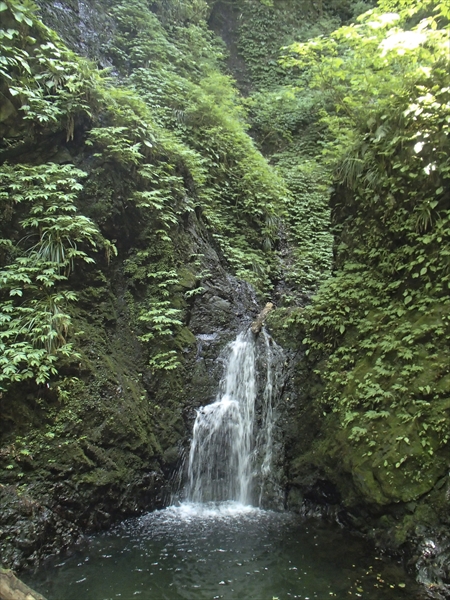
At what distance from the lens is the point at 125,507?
19.1ft

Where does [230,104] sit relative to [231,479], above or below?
above

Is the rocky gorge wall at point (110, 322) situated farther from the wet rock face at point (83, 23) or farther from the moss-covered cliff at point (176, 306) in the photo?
the wet rock face at point (83, 23)

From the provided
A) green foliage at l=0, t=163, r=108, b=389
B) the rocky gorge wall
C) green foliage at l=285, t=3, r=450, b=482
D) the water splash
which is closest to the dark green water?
the rocky gorge wall

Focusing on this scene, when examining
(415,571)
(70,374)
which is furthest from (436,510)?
(70,374)

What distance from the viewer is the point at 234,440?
6988 millimetres

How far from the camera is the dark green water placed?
13.7ft

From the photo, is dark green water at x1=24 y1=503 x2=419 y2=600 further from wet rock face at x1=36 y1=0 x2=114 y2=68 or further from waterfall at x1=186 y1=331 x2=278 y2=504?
wet rock face at x1=36 y1=0 x2=114 y2=68

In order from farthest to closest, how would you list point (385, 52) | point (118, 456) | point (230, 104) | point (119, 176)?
1. point (230, 104)
2. point (119, 176)
3. point (385, 52)
4. point (118, 456)

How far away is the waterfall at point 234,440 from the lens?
6629 millimetres

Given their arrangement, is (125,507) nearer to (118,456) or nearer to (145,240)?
(118,456)

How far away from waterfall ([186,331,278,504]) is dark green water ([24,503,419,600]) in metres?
0.84

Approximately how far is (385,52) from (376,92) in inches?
23.8

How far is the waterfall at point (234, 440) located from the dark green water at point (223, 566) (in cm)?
84

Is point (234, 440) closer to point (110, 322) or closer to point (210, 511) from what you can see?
point (210, 511)
